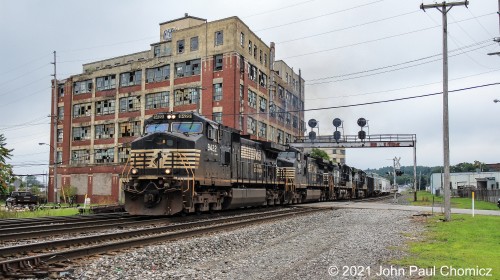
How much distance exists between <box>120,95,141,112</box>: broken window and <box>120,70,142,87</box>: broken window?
1.88 meters

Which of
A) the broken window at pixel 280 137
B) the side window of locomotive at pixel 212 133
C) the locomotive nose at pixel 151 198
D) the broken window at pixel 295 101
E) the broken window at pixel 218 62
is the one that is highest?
the broken window at pixel 218 62

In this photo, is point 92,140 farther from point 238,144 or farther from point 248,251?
point 248,251

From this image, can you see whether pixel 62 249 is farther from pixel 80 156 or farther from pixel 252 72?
pixel 80 156

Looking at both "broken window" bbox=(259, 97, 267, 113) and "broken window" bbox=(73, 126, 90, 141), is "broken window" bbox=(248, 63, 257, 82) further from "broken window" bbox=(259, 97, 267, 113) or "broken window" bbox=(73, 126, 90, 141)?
"broken window" bbox=(73, 126, 90, 141)

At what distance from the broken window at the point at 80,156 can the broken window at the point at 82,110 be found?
5173mm

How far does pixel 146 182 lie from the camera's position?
17.6 m

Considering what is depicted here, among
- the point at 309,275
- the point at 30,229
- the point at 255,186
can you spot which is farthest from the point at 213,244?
the point at 255,186

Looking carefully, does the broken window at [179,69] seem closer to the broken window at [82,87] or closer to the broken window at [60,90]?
the broken window at [82,87]

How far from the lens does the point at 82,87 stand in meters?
63.5

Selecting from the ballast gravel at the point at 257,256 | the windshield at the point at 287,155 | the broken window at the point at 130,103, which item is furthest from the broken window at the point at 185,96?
the ballast gravel at the point at 257,256

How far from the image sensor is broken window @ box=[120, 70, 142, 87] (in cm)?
5797

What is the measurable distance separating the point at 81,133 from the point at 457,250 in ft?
195

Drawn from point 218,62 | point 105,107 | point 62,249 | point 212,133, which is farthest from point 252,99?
point 62,249

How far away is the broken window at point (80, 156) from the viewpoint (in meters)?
60.6
